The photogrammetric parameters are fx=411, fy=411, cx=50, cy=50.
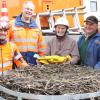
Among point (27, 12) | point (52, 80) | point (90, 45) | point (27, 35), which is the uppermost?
Result: point (27, 12)

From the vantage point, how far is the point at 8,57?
477 centimetres

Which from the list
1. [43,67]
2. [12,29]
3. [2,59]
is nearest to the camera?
[43,67]

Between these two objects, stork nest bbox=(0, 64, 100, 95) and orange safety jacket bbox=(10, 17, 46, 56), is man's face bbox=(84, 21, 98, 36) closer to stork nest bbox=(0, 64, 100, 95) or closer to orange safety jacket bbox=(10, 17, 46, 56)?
orange safety jacket bbox=(10, 17, 46, 56)

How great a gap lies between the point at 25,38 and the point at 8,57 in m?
0.84

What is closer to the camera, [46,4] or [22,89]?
[22,89]

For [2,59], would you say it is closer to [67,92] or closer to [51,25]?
[67,92]

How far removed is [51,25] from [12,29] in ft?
14.3

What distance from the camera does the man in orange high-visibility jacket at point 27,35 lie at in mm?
5527

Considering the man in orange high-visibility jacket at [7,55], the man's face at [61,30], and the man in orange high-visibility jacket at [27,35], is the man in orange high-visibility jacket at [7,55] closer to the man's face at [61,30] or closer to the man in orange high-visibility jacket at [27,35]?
the man's face at [61,30]

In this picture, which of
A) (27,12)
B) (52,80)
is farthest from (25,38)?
(52,80)

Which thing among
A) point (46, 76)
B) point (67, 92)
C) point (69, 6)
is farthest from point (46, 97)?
point (69, 6)

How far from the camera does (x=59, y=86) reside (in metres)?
3.20

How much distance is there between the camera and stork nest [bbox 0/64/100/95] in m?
3.17

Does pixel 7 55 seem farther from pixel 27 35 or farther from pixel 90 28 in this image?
pixel 90 28
